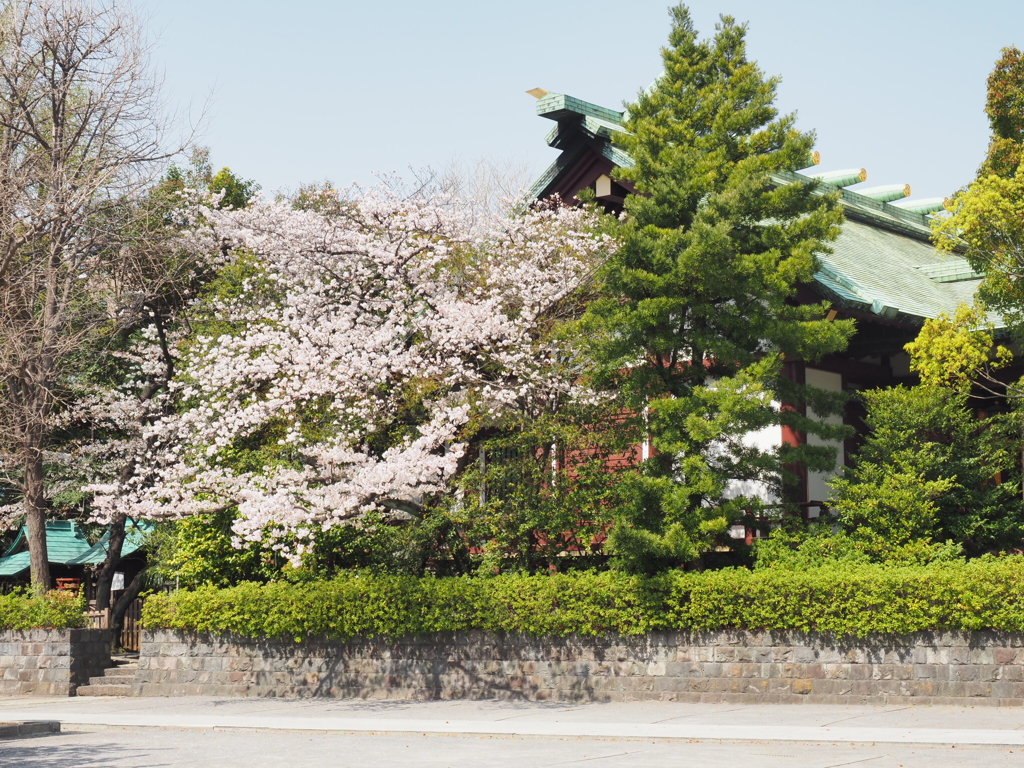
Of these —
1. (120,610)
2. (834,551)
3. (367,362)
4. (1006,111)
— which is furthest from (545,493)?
(120,610)

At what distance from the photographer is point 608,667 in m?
16.6

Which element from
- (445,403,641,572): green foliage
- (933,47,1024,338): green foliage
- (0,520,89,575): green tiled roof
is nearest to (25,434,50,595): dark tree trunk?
(0,520,89,575): green tiled roof

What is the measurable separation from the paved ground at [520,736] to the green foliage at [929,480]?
137 inches

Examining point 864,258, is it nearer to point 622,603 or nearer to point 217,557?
point 622,603

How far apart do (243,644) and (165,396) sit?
664 cm

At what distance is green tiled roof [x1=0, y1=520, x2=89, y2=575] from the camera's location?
31.4 meters

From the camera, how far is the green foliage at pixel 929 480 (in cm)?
1683

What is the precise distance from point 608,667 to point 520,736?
3.94 meters

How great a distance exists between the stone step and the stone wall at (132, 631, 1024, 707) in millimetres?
394

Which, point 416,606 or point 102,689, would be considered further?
point 102,689

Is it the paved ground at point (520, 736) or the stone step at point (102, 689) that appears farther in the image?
the stone step at point (102, 689)

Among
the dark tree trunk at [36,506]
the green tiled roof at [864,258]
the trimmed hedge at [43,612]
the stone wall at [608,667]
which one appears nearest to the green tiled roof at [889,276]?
the green tiled roof at [864,258]

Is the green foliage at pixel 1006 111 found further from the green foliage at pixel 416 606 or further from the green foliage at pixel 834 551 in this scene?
the green foliage at pixel 416 606

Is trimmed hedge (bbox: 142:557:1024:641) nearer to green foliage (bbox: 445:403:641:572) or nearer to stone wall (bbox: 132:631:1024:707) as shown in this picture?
stone wall (bbox: 132:631:1024:707)
